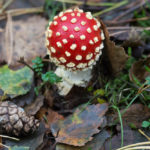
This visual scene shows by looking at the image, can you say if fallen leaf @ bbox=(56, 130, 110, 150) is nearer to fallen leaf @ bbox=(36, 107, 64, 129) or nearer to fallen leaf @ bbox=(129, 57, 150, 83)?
fallen leaf @ bbox=(36, 107, 64, 129)

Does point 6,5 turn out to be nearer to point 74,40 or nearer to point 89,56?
point 74,40

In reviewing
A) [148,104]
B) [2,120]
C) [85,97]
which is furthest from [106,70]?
[2,120]

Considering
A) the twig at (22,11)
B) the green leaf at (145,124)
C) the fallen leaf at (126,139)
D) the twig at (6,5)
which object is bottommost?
the fallen leaf at (126,139)

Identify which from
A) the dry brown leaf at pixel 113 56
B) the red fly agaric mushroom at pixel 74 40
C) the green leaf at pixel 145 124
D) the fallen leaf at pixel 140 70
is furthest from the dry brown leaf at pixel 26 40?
the green leaf at pixel 145 124

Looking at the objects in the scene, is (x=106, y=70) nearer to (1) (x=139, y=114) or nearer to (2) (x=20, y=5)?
(1) (x=139, y=114)

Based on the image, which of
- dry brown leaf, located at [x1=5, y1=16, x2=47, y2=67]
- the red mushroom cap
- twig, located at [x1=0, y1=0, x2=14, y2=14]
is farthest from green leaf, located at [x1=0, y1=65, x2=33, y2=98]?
twig, located at [x1=0, y1=0, x2=14, y2=14]

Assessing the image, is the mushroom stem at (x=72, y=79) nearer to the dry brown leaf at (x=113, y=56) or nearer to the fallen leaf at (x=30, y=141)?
the dry brown leaf at (x=113, y=56)
